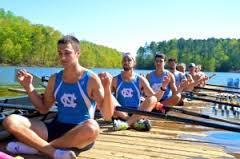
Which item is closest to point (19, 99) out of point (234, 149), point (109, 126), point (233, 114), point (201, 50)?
point (109, 126)

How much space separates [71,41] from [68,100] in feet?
2.42

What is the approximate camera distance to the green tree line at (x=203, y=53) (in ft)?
395

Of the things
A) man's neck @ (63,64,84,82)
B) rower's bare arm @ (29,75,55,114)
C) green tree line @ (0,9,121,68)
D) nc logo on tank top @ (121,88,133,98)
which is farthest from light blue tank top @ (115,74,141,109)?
green tree line @ (0,9,121,68)

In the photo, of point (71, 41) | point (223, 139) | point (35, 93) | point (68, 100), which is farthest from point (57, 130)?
point (223, 139)

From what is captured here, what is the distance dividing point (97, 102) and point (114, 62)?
440ft

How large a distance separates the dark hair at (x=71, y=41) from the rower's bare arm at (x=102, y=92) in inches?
17.0

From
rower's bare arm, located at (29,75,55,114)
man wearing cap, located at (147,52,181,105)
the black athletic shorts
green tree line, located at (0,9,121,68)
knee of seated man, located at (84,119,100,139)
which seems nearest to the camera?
knee of seated man, located at (84,119,100,139)

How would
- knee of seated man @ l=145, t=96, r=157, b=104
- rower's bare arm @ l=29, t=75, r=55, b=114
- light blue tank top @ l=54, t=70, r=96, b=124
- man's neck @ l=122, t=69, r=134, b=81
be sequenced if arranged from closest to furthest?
light blue tank top @ l=54, t=70, r=96, b=124 → rower's bare arm @ l=29, t=75, r=55, b=114 → knee of seated man @ l=145, t=96, r=157, b=104 → man's neck @ l=122, t=69, r=134, b=81

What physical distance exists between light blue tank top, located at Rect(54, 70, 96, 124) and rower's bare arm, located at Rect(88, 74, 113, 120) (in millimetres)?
82

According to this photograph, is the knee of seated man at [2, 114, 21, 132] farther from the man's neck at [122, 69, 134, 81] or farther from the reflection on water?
the man's neck at [122, 69, 134, 81]

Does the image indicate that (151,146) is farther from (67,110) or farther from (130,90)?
(130,90)

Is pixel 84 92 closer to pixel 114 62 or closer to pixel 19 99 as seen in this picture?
pixel 19 99

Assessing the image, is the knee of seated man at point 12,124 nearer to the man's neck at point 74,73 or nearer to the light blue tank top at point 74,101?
the light blue tank top at point 74,101

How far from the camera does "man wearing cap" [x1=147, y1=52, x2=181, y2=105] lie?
9593 mm
